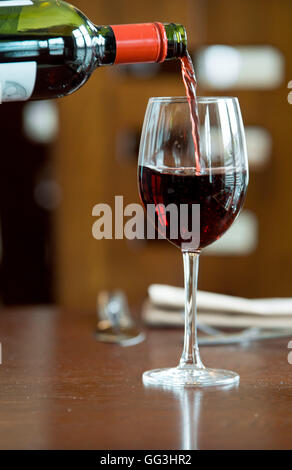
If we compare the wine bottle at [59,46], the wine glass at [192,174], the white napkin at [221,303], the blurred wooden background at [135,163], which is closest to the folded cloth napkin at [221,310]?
the white napkin at [221,303]

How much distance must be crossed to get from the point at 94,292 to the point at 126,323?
2.30 metres

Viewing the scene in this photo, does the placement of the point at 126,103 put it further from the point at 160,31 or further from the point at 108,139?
the point at 160,31

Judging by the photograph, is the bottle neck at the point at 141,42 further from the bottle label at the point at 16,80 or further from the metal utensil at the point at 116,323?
the metal utensil at the point at 116,323

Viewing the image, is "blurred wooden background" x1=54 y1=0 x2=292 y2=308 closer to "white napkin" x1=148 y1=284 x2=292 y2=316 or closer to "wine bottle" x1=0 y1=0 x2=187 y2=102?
"white napkin" x1=148 y1=284 x2=292 y2=316

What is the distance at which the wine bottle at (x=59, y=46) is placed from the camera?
0.87 meters

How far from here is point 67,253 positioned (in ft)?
11.1

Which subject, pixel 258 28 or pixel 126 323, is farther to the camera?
pixel 258 28

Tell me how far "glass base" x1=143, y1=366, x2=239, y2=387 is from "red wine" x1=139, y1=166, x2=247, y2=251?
0.14 meters

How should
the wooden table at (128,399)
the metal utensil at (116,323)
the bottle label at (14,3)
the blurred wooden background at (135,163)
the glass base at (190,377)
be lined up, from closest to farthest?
the wooden table at (128,399) → the glass base at (190,377) → the bottle label at (14,3) → the metal utensil at (116,323) → the blurred wooden background at (135,163)

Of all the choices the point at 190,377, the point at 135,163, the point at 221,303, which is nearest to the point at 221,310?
the point at 221,303

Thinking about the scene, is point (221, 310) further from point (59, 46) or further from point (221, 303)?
point (59, 46)

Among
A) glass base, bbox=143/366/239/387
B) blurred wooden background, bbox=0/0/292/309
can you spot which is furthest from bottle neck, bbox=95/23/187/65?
blurred wooden background, bbox=0/0/292/309

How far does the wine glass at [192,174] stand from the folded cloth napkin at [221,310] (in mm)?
217
